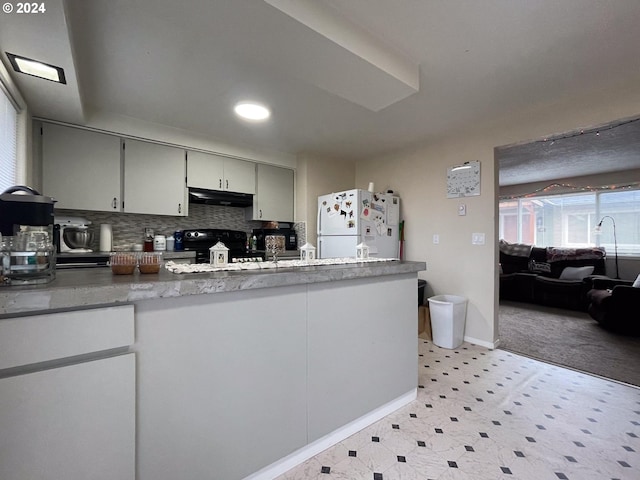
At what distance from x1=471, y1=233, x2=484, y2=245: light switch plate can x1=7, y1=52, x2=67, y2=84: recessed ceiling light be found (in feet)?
12.0

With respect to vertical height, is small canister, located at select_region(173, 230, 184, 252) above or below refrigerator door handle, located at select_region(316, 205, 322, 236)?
below

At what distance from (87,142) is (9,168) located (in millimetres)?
809

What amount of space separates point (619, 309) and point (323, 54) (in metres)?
4.23

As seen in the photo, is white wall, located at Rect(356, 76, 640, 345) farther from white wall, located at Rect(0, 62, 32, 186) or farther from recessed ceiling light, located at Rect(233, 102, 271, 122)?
white wall, located at Rect(0, 62, 32, 186)

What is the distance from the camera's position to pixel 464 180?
10.4 feet

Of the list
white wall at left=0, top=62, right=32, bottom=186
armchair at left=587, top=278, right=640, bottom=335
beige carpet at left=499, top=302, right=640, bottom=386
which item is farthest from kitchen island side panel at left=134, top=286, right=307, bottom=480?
armchair at left=587, top=278, right=640, bottom=335

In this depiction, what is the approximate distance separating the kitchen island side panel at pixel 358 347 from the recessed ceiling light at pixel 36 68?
2.11 metres

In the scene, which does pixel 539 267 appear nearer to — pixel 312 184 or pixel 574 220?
pixel 574 220

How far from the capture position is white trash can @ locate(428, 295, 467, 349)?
296 centimetres

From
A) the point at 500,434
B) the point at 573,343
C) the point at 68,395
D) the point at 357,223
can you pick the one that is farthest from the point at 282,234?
the point at 573,343

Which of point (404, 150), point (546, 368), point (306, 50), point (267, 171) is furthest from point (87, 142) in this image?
point (546, 368)

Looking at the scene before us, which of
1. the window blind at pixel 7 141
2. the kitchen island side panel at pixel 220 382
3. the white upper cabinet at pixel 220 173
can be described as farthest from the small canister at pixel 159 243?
the kitchen island side panel at pixel 220 382

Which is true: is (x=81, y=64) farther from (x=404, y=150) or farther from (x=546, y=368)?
(x=546, y=368)

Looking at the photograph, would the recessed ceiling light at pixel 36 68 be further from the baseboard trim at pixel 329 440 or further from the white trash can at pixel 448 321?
the white trash can at pixel 448 321
